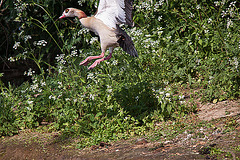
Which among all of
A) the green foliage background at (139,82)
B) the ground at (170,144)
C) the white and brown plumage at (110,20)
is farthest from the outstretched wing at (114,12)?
the ground at (170,144)

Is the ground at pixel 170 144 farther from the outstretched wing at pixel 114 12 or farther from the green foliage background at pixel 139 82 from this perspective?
the outstretched wing at pixel 114 12

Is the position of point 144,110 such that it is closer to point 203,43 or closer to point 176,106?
point 176,106

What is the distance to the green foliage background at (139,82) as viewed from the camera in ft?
13.9

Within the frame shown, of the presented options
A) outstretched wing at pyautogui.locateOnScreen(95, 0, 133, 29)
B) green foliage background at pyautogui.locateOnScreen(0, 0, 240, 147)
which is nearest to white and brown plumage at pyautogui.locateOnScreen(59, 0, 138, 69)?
outstretched wing at pyautogui.locateOnScreen(95, 0, 133, 29)

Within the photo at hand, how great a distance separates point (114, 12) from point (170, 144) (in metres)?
1.60

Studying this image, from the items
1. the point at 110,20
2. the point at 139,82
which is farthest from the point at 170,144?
the point at 110,20

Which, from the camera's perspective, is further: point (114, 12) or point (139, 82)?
→ point (139, 82)

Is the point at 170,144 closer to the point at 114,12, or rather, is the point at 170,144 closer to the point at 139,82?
the point at 139,82

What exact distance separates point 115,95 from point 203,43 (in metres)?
2.02

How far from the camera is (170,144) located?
3418 mm

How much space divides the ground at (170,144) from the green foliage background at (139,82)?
18 centimetres

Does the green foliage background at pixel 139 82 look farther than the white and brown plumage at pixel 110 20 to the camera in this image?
Yes

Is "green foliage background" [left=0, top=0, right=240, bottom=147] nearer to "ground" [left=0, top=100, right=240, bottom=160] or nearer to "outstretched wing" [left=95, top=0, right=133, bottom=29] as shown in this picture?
"ground" [left=0, top=100, right=240, bottom=160]

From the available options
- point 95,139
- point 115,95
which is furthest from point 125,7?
point 95,139
